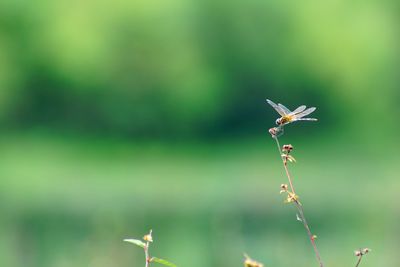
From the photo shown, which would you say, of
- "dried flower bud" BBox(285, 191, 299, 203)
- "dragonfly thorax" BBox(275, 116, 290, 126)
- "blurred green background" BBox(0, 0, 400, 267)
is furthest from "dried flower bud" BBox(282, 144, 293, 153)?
"blurred green background" BBox(0, 0, 400, 267)

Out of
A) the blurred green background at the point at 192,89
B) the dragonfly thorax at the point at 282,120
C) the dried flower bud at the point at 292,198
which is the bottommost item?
the dried flower bud at the point at 292,198

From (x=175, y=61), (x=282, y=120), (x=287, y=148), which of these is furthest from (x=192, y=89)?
(x=287, y=148)

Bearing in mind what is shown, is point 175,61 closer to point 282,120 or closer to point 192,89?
point 192,89

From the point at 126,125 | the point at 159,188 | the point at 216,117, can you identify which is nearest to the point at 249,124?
the point at 216,117

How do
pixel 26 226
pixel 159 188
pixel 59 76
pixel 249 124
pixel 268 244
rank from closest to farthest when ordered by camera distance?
pixel 268 244 → pixel 26 226 → pixel 159 188 → pixel 249 124 → pixel 59 76

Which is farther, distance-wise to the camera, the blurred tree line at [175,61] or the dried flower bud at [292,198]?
the blurred tree line at [175,61]

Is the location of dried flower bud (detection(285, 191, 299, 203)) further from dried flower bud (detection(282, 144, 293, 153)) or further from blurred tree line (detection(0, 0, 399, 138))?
blurred tree line (detection(0, 0, 399, 138))

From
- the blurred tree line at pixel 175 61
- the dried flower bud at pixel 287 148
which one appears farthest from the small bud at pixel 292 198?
the blurred tree line at pixel 175 61

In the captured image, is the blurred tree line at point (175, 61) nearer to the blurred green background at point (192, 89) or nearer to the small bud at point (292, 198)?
the blurred green background at point (192, 89)

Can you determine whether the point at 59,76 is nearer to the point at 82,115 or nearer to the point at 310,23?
the point at 82,115
